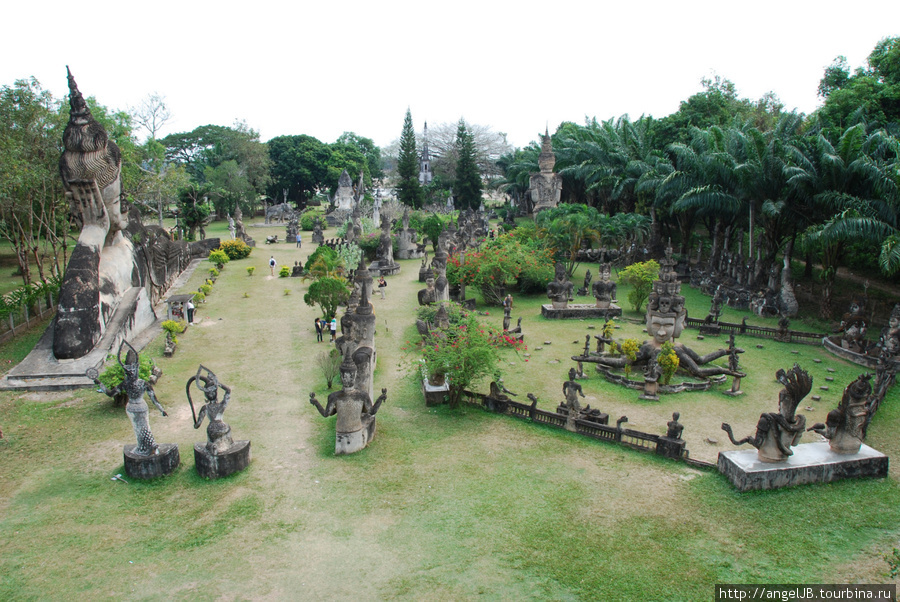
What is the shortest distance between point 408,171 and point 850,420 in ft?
198

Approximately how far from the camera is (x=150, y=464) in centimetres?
1023

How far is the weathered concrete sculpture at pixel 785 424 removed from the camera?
9.75 m

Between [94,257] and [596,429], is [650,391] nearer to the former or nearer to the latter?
[596,429]

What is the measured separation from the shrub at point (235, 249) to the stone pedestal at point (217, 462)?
28241mm

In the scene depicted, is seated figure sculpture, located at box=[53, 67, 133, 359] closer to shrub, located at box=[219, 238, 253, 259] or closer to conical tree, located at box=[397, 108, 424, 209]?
shrub, located at box=[219, 238, 253, 259]

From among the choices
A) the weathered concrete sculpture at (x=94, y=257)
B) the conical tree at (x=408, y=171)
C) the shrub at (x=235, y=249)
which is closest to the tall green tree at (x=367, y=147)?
the conical tree at (x=408, y=171)

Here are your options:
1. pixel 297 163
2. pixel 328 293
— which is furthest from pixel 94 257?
pixel 297 163

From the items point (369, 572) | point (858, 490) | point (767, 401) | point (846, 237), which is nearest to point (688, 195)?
point (846, 237)

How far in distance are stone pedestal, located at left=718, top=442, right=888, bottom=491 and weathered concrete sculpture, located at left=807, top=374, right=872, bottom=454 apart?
8.5 inches

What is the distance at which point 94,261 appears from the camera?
16.6 meters

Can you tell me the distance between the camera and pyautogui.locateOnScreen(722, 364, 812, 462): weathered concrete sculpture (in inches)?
384

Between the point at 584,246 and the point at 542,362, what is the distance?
2133 centimetres

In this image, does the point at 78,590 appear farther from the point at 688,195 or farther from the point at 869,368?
the point at 688,195

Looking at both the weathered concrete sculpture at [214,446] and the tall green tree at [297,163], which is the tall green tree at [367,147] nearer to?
the tall green tree at [297,163]
